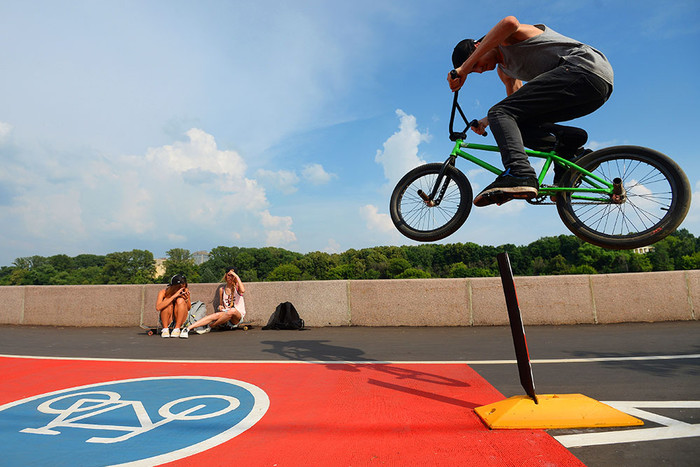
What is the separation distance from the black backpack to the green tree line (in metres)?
62.3

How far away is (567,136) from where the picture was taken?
12.3ft

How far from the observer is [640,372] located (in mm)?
4781

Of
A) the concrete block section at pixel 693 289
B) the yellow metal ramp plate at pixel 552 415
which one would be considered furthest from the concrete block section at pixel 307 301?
the concrete block section at pixel 693 289

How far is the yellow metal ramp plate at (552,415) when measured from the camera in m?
3.12

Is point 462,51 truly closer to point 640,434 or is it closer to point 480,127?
point 480,127

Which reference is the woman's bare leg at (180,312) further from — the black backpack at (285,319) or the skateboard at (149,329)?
the black backpack at (285,319)

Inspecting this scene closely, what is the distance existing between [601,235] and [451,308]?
659 centimetres

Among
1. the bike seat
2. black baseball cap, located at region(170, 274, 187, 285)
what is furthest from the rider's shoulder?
black baseball cap, located at region(170, 274, 187, 285)

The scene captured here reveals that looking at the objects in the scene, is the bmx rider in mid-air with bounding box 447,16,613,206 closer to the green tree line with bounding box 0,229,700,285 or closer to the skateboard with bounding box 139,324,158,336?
the skateboard with bounding box 139,324,158,336

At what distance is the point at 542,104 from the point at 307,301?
8507 mm

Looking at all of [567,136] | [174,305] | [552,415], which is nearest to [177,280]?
[174,305]

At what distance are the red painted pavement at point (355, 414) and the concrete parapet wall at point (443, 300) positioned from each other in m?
4.75

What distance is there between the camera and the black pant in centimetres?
320

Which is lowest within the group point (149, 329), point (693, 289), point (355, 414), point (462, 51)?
point (355, 414)
